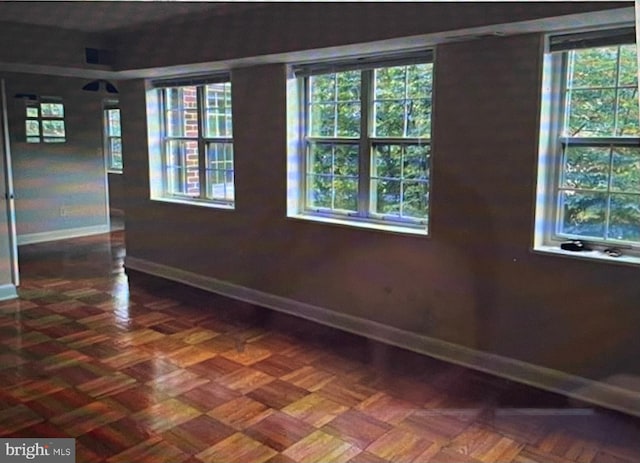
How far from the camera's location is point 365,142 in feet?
12.0

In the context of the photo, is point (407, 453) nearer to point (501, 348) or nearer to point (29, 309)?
point (501, 348)

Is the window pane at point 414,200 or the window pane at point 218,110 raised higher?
the window pane at point 218,110

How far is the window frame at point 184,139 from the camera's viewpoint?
458cm

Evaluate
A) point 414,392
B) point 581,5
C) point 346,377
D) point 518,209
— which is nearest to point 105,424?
point 346,377

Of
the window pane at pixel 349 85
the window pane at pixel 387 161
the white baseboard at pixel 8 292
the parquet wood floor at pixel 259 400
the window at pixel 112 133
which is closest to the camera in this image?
the parquet wood floor at pixel 259 400

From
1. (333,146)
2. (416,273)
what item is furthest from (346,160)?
(416,273)

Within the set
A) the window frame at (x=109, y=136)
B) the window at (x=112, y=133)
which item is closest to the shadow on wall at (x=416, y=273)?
the window frame at (x=109, y=136)

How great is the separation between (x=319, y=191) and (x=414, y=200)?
785mm

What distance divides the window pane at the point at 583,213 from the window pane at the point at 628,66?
0.52m

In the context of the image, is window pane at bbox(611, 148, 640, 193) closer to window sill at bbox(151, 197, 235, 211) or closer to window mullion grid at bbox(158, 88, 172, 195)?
window sill at bbox(151, 197, 235, 211)

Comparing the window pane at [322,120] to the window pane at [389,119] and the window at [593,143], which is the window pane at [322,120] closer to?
the window pane at [389,119]

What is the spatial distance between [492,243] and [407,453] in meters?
1.22

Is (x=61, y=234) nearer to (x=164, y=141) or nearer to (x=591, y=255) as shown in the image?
(x=164, y=141)

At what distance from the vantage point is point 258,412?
2658 millimetres
